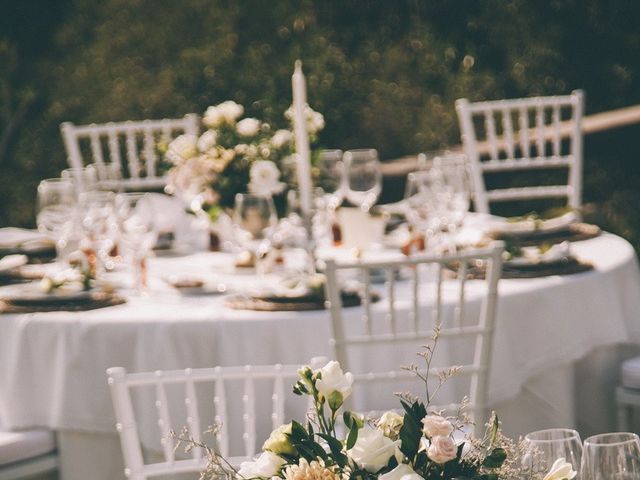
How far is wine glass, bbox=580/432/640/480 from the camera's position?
137cm

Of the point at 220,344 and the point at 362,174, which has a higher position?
the point at 362,174

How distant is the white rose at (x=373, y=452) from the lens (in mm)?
1211

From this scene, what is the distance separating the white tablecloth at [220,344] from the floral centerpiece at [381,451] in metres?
1.95

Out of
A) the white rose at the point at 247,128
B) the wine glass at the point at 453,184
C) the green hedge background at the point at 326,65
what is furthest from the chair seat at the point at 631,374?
the green hedge background at the point at 326,65

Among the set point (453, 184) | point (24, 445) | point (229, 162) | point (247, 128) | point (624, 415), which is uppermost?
point (247, 128)

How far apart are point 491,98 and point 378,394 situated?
4590mm

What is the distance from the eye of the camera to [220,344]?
324cm

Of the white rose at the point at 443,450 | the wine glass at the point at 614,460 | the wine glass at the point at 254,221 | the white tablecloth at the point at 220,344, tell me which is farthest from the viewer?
the wine glass at the point at 254,221

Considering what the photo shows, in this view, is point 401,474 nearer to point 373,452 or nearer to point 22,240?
point 373,452

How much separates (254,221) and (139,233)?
1.08 feet

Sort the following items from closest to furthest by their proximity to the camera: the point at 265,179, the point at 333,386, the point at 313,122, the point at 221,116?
the point at 333,386 → the point at 265,179 → the point at 221,116 → the point at 313,122

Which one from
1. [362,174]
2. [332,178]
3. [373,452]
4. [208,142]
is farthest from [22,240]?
[373,452]

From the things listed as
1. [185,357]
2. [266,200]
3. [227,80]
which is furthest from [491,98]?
[185,357]

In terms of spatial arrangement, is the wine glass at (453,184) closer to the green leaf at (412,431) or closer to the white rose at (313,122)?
the white rose at (313,122)
